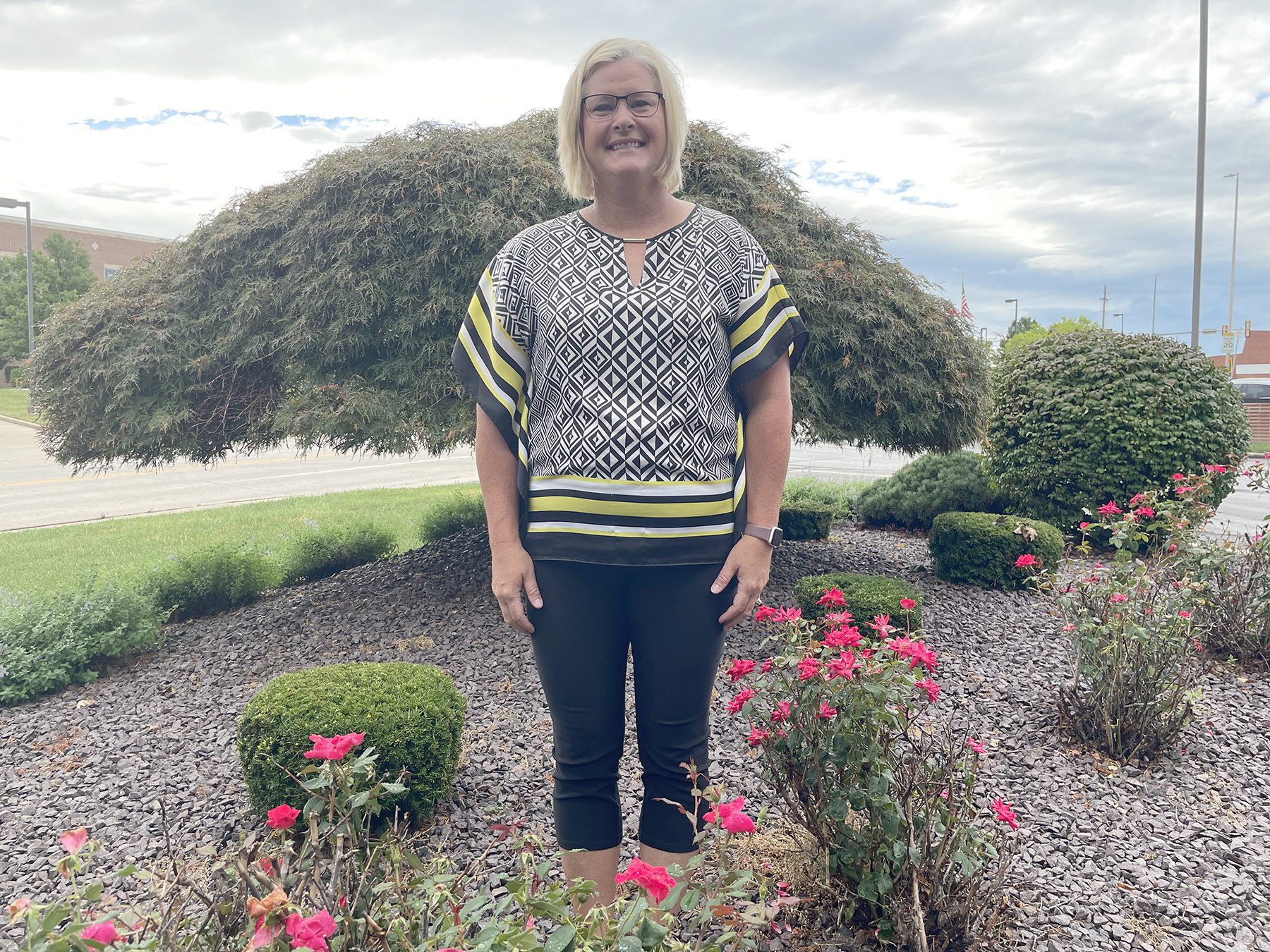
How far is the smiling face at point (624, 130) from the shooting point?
1.73 metres

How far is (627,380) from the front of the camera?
5.58 ft

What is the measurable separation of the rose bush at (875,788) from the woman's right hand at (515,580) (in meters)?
0.69

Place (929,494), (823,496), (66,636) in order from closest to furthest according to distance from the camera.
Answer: (66,636)
(929,494)
(823,496)

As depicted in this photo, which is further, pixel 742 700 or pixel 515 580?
pixel 742 700

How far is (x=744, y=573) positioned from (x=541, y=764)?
1849 mm

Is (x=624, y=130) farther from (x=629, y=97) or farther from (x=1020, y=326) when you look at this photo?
(x=1020, y=326)

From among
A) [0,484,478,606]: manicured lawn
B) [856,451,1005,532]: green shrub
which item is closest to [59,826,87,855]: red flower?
[0,484,478,606]: manicured lawn

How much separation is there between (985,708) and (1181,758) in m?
0.76

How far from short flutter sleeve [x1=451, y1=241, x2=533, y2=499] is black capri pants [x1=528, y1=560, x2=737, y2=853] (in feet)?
1.00

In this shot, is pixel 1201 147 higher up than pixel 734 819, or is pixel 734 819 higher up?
pixel 1201 147

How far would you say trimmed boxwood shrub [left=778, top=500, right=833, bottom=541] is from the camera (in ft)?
24.4

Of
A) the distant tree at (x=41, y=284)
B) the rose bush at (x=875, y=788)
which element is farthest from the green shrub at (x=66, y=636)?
the distant tree at (x=41, y=284)

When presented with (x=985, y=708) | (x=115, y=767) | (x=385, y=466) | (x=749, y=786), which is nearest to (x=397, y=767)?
(x=749, y=786)

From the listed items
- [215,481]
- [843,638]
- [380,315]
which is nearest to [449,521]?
[380,315]
